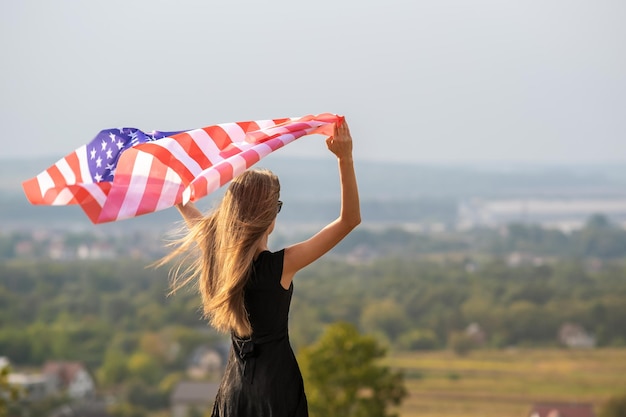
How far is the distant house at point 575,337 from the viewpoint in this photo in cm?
4216

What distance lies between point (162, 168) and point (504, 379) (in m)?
37.6

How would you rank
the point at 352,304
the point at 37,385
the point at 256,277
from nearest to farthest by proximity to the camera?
the point at 256,277 → the point at 37,385 → the point at 352,304

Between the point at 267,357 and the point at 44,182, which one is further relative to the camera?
the point at 44,182

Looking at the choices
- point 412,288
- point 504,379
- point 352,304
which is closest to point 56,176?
point 504,379

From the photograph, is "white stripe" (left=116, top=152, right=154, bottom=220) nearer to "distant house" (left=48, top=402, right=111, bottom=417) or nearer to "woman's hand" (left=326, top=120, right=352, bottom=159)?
"woman's hand" (left=326, top=120, right=352, bottom=159)

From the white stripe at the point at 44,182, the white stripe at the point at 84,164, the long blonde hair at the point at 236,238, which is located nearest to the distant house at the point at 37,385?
the white stripe at the point at 84,164

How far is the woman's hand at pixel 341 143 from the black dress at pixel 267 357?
31 centimetres

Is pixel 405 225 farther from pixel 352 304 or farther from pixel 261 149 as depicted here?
pixel 261 149

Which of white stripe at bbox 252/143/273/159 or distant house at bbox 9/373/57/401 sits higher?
white stripe at bbox 252/143/273/159

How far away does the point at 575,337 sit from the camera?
42.7 m

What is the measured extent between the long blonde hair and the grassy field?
30.7m

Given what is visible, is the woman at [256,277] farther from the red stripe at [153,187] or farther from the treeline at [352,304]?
the treeline at [352,304]

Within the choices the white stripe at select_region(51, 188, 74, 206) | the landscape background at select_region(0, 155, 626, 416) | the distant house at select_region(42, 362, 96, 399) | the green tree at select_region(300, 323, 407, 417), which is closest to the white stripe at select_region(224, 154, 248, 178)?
the white stripe at select_region(51, 188, 74, 206)

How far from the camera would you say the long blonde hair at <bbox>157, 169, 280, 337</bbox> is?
2.54 m
